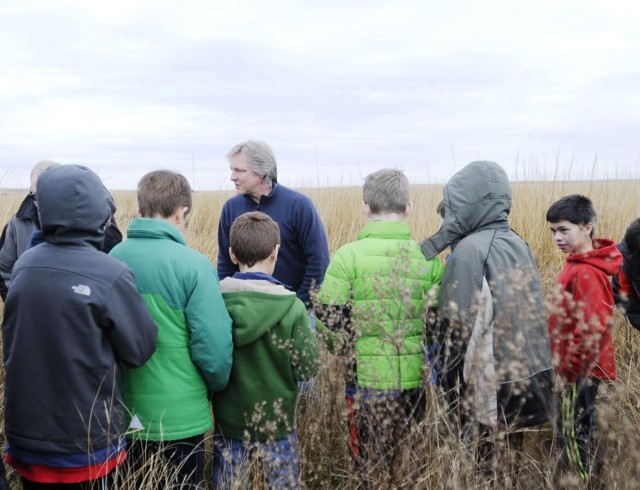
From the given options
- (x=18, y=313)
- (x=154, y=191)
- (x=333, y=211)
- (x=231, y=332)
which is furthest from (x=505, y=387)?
(x=333, y=211)

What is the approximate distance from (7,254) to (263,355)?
223cm

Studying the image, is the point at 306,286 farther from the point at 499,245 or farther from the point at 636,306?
the point at 636,306

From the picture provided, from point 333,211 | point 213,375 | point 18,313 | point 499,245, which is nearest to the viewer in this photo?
point 18,313

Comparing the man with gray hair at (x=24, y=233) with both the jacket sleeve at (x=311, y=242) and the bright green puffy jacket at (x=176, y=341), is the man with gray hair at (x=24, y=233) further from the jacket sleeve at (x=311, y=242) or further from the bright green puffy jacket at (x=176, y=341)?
the bright green puffy jacket at (x=176, y=341)

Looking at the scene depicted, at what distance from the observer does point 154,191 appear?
227cm

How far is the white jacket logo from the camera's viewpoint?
1.88 meters

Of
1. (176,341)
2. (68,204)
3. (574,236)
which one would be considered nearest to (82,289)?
(68,204)

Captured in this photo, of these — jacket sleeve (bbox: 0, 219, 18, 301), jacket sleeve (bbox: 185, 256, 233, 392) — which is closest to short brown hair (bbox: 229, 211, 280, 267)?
jacket sleeve (bbox: 185, 256, 233, 392)

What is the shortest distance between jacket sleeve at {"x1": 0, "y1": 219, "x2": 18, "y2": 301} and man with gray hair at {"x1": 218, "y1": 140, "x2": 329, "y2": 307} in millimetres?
1290

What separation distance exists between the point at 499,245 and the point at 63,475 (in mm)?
1843

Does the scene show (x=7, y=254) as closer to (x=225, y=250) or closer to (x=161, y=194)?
(x=225, y=250)

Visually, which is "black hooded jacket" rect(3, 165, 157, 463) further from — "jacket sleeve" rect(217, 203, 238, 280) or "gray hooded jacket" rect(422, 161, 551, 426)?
"jacket sleeve" rect(217, 203, 238, 280)

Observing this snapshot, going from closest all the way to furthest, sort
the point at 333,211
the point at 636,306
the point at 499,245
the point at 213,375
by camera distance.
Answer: the point at 213,375 < the point at 499,245 < the point at 636,306 < the point at 333,211

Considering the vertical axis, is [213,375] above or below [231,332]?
below
